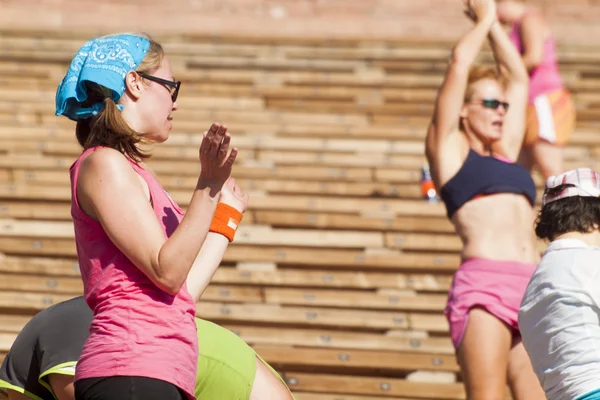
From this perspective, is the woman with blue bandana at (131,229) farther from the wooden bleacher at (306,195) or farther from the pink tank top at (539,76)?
the pink tank top at (539,76)

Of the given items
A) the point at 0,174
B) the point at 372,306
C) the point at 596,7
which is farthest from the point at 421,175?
the point at 596,7

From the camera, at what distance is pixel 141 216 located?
2.11m

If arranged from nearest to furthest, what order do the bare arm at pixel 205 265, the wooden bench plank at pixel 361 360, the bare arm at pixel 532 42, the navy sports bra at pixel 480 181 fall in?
the bare arm at pixel 205 265, the navy sports bra at pixel 480 181, the wooden bench plank at pixel 361 360, the bare arm at pixel 532 42

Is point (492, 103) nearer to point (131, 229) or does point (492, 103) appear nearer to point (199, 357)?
point (199, 357)

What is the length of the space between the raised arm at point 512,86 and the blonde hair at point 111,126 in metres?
2.11

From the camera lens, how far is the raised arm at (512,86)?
4129mm

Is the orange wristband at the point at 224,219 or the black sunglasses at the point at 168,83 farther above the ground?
the black sunglasses at the point at 168,83

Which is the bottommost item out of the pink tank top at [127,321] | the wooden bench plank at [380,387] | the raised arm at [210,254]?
the wooden bench plank at [380,387]

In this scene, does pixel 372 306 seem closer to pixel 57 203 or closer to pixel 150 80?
pixel 57 203

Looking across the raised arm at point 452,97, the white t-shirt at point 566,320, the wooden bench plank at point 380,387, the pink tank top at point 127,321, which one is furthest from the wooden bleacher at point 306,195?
the pink tank top at point 127,321

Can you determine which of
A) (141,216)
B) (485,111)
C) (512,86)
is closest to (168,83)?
(141,216)

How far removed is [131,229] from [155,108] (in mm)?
308

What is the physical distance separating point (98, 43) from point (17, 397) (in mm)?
916

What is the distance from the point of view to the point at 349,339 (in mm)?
4707
